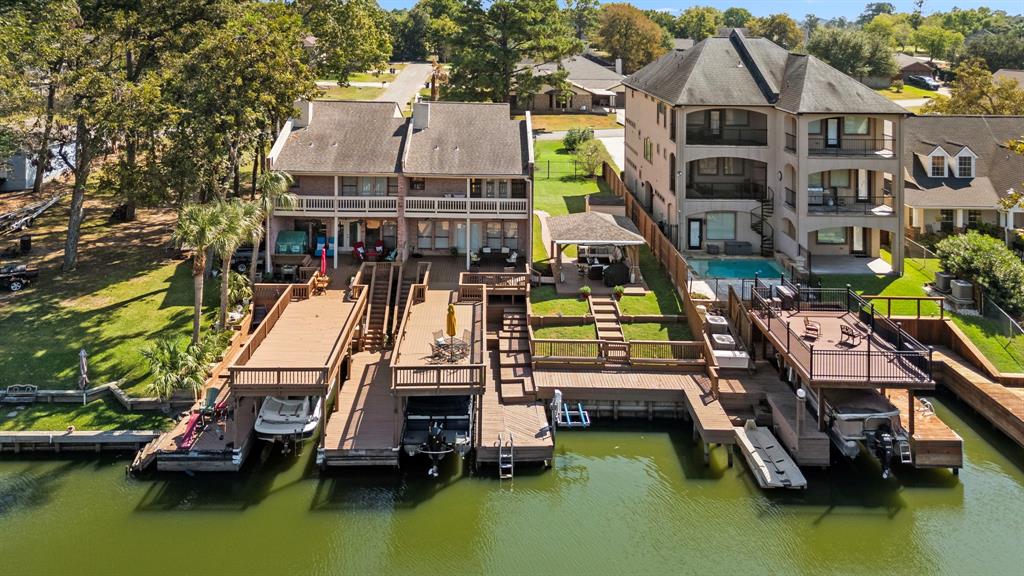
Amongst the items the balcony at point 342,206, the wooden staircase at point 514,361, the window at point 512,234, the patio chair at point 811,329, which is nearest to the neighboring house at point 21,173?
the balcony at point 342,206

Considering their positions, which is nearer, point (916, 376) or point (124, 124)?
point (916, 376)

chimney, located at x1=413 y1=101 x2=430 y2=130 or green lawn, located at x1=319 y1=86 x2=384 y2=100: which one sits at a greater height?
green lawn, located at x1=319 y1=86 x2=384 y2=100

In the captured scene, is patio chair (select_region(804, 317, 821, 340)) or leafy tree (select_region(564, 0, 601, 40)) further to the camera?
leafy tree (select_region(564, 0, 601, 40))

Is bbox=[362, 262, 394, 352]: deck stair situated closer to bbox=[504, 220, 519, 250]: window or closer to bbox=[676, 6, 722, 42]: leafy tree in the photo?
bbox=[504, 220, 519, 250]: window

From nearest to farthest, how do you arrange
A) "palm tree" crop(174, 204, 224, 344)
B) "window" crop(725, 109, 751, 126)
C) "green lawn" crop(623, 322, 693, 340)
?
"palm tree" crop(174, 204, 224, 344), "green lawn" crop(623, 322, 693, 340), "window" crop(725, 109, 751, 126)

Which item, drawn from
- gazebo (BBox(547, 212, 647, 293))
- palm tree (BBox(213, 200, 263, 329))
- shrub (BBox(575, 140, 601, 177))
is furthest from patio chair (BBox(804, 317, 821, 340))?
shrub (BBox(575, 140, 601, 177))

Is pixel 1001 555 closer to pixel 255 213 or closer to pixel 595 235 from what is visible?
pixel 595 235

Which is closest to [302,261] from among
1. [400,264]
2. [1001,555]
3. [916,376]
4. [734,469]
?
[400,264]
